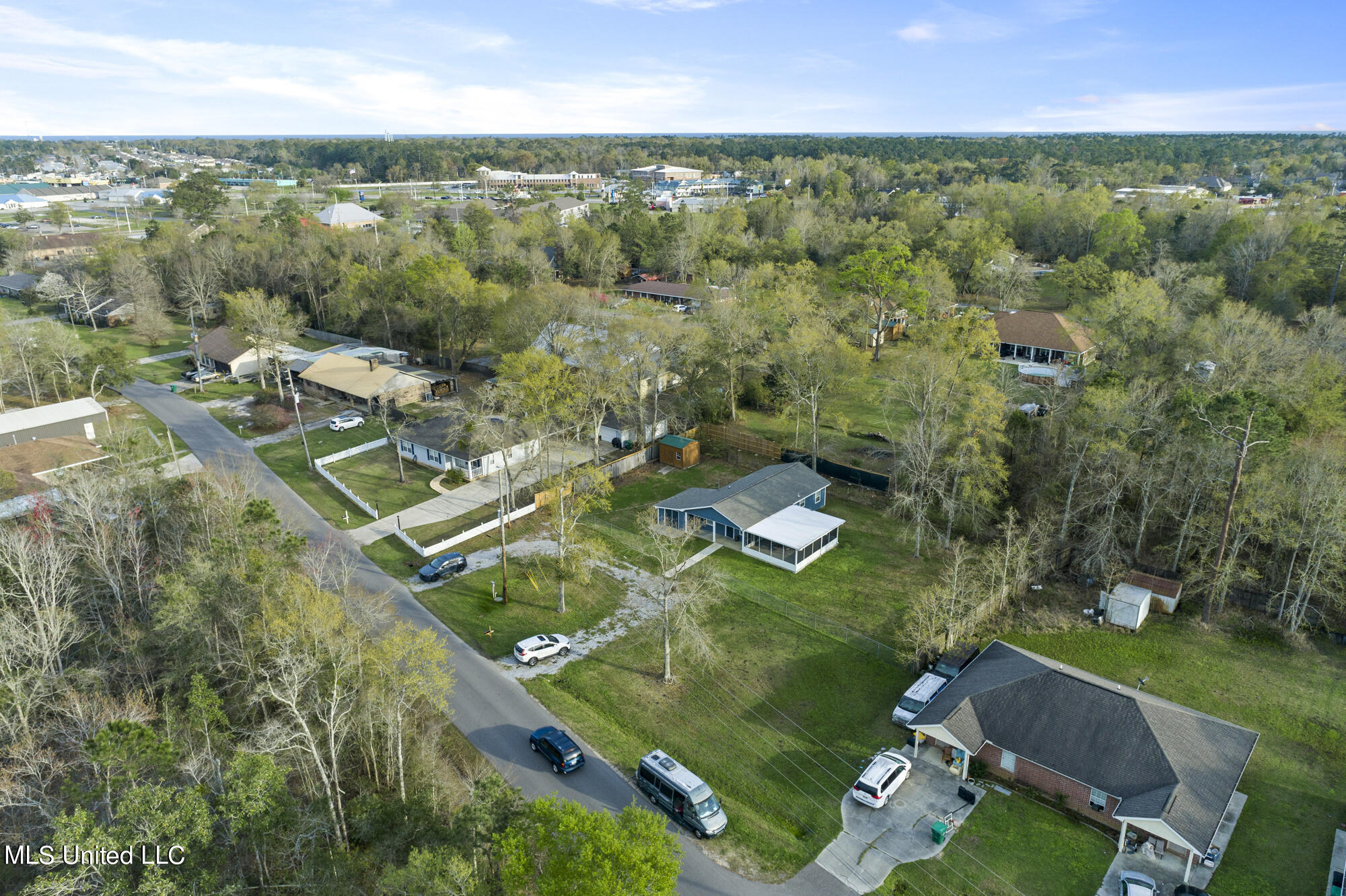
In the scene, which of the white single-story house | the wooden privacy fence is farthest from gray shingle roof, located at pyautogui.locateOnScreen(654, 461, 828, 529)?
the white single-story house

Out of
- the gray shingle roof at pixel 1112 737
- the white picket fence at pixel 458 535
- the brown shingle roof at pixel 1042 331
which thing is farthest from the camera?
the brown shingle roof at pixel 1042 331

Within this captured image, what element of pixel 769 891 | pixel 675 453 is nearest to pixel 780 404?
pixel 675 453

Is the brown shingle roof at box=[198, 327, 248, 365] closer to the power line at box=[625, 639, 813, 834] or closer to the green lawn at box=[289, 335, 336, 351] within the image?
the green lawn at box=[289, 335, 336, 351]

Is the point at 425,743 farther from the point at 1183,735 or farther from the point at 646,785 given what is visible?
the point at 1183,735

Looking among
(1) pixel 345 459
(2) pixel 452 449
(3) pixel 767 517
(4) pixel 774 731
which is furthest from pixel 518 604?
(1) pixel 345 459

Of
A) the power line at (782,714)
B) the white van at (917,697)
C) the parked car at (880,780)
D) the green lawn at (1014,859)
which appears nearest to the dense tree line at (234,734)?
the power line at (782,714)

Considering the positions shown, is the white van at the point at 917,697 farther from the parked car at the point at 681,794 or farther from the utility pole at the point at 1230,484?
the utility pole at the point at 1230,484

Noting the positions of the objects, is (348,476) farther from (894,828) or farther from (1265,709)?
(1265,709)
